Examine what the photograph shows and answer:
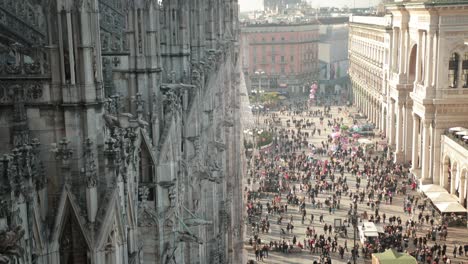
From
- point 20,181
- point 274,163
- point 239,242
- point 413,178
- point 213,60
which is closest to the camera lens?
point 20,181

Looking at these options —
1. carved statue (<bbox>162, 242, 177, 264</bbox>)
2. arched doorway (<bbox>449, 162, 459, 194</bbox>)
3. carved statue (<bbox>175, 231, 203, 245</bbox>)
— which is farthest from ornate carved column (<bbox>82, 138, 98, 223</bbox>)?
arched doorway (<bbox>449, 162, 459, 194</bbox>)

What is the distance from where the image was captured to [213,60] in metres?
25.2

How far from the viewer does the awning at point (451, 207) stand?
43.5 meters

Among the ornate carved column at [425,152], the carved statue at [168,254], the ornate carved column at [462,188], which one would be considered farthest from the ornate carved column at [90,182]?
the ornate carved column at [425,152]

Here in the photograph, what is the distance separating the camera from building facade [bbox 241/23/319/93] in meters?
122

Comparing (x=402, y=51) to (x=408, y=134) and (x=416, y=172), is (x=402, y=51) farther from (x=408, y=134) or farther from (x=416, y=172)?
(x=416, y=172)

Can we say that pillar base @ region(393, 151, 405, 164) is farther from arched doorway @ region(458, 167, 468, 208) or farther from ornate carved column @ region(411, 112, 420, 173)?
arched doorway @ region(458, 167, 468, 208)

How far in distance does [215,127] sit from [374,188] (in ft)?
97.1

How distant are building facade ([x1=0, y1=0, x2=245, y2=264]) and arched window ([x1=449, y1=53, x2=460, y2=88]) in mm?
40259

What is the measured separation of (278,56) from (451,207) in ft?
268

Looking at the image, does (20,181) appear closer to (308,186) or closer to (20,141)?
(20,141)

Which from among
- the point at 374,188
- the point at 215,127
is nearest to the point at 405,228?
the point at 374,188

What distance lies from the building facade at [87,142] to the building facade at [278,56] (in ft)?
348

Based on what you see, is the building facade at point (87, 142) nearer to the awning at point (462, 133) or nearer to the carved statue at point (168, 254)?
the carved statue at point (168, 254)
